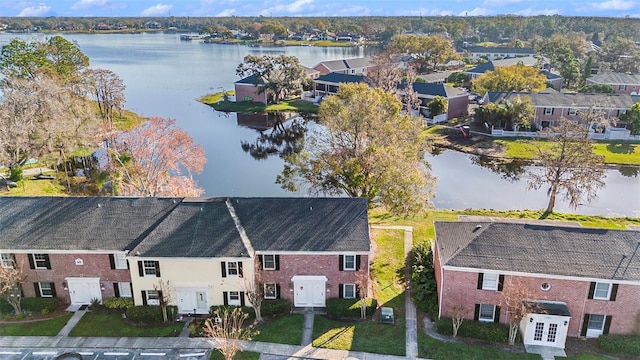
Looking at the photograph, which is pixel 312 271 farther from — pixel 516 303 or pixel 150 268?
pixel 516 303

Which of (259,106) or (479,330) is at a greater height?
(259,106)

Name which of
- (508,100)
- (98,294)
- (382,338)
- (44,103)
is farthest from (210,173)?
(508,100)

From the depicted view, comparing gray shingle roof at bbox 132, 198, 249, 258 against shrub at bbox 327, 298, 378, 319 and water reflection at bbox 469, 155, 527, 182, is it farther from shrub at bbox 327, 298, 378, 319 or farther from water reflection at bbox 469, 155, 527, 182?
water reflection at bbox 469, 155, 527, 182

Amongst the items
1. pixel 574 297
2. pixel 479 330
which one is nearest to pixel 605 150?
pixel 574 297

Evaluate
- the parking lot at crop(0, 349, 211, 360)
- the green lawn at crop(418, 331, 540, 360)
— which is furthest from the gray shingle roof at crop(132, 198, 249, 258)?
the green lawn at crop(418, 331, 540, 360)

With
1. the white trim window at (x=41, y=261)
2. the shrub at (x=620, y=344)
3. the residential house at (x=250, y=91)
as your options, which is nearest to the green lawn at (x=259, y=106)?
the residential house at (x=250, y=91)

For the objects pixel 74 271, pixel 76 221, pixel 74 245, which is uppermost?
pixel 76 221
